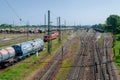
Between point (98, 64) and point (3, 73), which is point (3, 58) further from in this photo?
point (98, 64)

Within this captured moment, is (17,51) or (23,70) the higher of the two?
(17,51)

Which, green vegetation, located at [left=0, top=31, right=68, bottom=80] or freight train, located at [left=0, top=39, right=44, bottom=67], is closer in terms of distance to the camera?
green vegetation, located at [left=0, top=31, right=68, bottom=80]

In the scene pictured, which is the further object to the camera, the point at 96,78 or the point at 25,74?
the point at 25,74

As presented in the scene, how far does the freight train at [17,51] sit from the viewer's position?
1599 inches

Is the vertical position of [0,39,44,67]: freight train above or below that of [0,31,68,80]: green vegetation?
above

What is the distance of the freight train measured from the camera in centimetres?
4061

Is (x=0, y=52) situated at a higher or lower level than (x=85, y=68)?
higher

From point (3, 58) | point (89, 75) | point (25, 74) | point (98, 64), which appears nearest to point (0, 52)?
point (3, 58)

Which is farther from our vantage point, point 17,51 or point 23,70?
point 17,51

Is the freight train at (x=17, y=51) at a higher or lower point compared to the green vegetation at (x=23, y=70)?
higher

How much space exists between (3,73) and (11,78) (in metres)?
3.61

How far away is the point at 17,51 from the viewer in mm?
47219

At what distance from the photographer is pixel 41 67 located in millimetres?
43719

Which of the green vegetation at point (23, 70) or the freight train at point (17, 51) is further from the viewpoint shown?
the freight train at point (17, 51)
